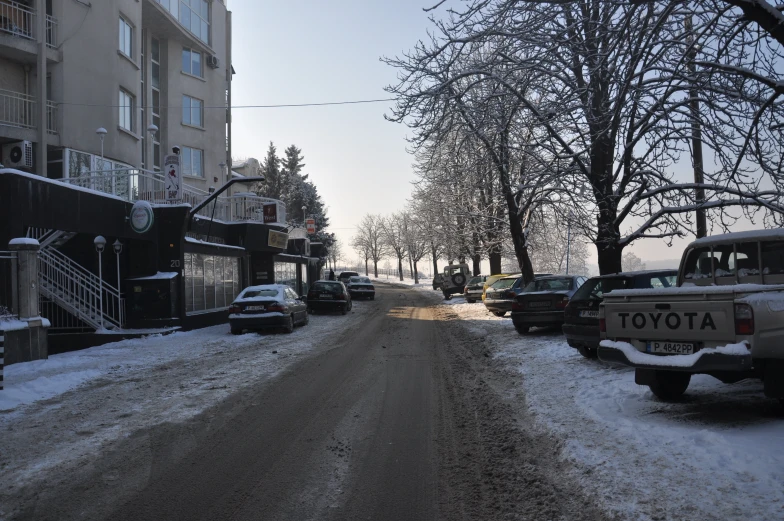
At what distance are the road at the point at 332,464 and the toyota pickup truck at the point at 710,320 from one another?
5.33 feet

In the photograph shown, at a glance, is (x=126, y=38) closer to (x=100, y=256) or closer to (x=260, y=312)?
(x=100, y=256)

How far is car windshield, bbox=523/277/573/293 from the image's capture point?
15328mm

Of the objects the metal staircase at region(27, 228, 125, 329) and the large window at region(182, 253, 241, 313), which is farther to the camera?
the large window at region(182, 253, 241, 313)

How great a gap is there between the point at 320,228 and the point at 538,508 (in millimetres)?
64553

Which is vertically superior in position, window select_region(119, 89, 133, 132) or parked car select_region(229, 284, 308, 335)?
window select_region(119, 89, 133, 132)

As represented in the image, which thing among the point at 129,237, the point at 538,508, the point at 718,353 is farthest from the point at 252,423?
the point at 129,237

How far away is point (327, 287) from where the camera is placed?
26.8 m

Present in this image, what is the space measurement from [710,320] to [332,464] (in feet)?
13.5

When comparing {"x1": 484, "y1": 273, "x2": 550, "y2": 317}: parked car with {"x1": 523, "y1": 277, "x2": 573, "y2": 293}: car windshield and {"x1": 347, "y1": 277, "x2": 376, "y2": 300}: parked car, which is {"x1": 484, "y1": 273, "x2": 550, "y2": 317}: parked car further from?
{"x1": 347, "y1": 277, "x2": 376, "y2": 300}: parked car

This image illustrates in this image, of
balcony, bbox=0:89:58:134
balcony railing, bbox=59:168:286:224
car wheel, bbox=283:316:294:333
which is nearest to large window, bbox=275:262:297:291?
balcony railing, bbox=59:168:286:224

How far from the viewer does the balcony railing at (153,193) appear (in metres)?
18.2

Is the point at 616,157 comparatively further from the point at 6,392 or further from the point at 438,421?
the point at 6,392

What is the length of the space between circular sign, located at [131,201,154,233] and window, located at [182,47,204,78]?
50.2 feet

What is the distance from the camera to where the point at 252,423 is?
7027 mm
